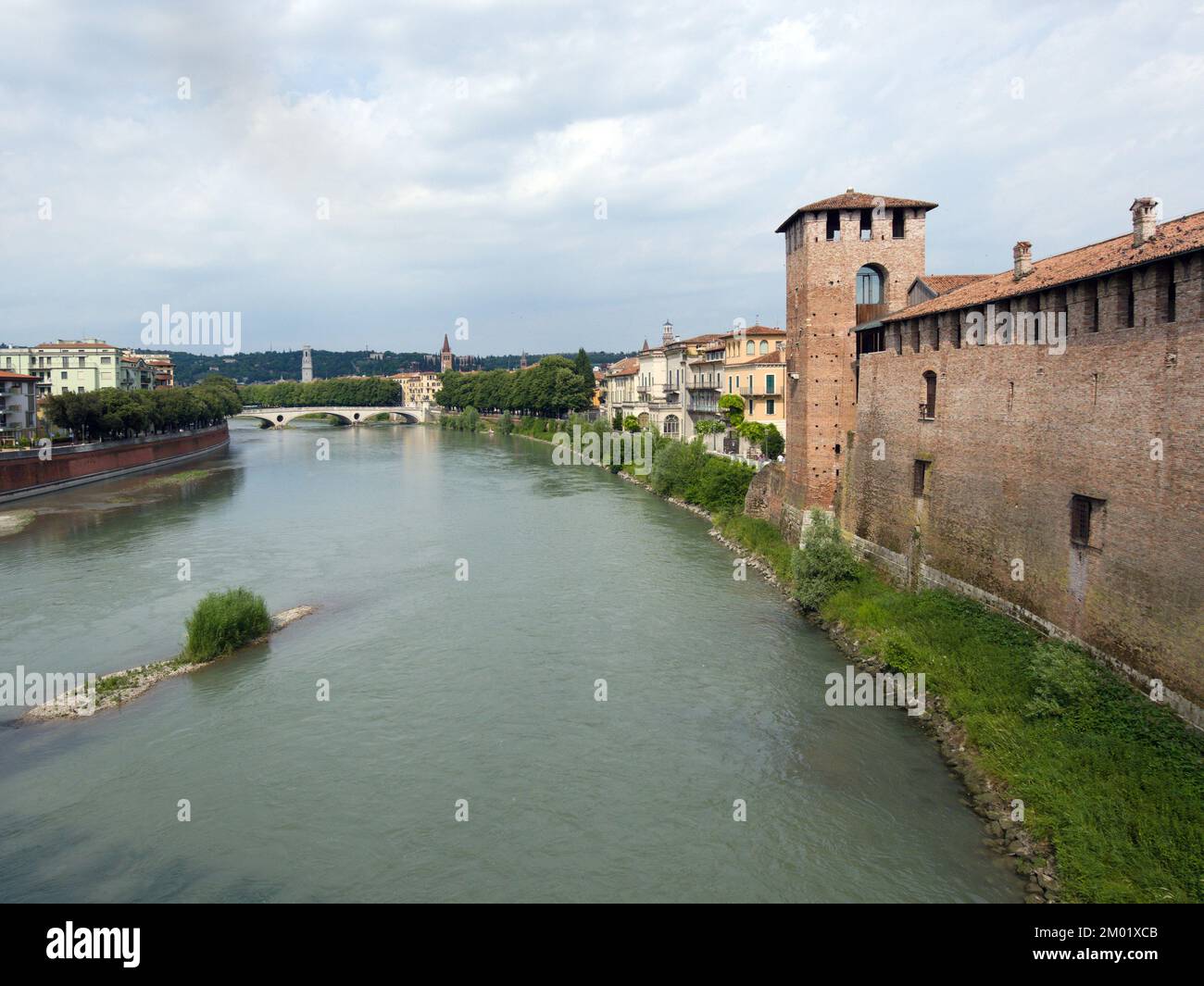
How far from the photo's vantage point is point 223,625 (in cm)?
1617

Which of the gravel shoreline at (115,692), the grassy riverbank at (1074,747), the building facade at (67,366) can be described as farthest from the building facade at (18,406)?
the grassy riverbank at (1074,747)

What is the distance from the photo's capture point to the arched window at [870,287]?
21656 millimetres

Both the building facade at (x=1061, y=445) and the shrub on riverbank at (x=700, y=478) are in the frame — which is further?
the shrub on riverbank at (x=700, y=478)

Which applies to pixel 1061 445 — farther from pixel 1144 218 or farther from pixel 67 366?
pixel 67 366

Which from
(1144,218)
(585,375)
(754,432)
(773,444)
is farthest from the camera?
(585,375)

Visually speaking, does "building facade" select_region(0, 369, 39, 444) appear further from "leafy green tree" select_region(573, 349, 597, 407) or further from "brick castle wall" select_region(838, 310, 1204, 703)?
"brick castle wall" select_region(838, 310, 1204, 703)

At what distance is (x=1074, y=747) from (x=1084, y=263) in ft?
23.5

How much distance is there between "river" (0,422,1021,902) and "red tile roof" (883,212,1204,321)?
699cm

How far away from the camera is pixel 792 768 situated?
11609 mm

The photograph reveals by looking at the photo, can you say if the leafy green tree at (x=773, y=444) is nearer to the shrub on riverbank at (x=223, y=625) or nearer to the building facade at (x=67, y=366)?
the shrub on riverbank at (x=223, y=625)

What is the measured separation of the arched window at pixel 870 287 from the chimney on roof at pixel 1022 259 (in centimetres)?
687

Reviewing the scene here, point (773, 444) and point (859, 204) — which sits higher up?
point (859, 204)

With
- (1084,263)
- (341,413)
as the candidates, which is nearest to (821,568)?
(1084,263)
